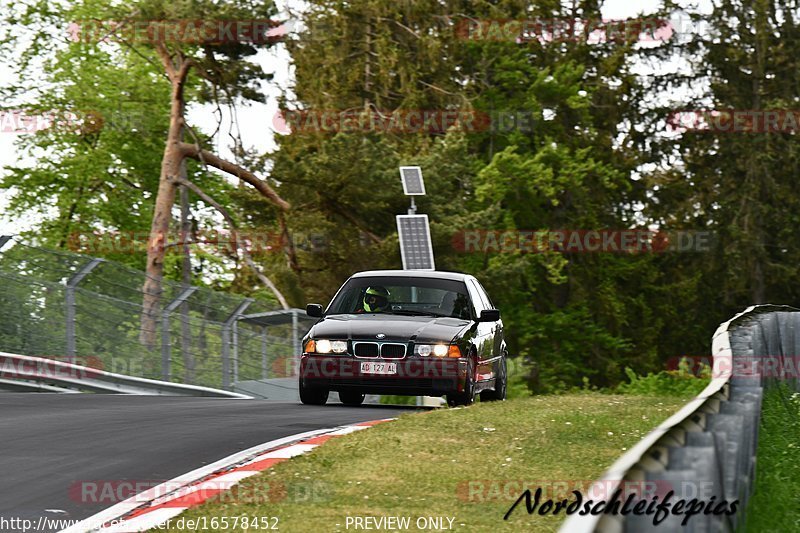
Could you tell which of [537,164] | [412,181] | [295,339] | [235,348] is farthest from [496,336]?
[537,164]

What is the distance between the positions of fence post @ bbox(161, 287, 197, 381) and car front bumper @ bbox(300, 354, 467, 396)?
6.56 m

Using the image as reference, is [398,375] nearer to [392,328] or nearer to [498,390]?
[392,328]

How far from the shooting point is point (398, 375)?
52.0 feet

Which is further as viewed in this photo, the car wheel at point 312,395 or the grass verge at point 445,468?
the car wheel at point 312,395

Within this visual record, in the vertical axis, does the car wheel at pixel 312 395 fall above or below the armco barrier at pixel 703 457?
below

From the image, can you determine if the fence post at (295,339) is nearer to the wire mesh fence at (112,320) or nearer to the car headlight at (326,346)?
the wire mesh fence at (112,320)

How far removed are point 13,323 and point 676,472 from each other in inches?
667

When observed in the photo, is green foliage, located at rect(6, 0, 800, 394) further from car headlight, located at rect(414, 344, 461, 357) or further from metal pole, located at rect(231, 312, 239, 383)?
car headlight, located at rect(414, 344, 461, 357)

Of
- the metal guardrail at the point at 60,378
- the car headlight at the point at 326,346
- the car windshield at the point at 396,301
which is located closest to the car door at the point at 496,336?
the car windshield at the point at 396,301

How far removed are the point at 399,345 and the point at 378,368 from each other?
0.35m

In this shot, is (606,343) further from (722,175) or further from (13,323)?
(13,323)

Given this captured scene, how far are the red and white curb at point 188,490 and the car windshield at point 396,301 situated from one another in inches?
212

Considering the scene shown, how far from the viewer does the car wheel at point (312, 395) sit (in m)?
16.7

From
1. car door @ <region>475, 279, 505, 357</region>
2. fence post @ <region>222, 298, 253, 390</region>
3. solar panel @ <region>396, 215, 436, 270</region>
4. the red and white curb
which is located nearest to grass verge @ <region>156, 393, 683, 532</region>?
the red and white curb
